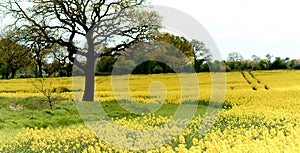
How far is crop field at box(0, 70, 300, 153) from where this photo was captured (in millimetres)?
7852

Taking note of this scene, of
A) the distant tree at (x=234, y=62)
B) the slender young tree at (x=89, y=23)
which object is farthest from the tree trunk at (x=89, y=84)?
the distant tree at (x=234, y=62)

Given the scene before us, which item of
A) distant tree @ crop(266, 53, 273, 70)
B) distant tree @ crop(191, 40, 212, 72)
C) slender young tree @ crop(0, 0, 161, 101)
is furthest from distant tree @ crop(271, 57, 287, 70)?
slender young tree @ crop(0, 0, 161, 101)

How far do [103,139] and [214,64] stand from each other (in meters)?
25.9

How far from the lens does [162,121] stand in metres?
13.4

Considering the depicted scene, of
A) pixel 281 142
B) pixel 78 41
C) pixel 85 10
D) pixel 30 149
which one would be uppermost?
pixel 85 10

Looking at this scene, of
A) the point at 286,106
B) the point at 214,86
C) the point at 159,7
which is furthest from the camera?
the point at 214,86

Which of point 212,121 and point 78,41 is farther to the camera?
point 78,41

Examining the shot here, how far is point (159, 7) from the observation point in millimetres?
24141

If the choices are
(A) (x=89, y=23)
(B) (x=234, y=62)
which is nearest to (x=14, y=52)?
(A) (x=89, y=23)

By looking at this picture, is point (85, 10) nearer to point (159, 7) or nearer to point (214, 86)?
point (159, 7)

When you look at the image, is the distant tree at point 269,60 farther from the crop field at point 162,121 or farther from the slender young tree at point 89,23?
the slender young tree at point 89,23

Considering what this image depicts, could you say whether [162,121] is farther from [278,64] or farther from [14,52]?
[278,64]

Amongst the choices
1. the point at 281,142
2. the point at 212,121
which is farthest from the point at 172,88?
the point at 281,142

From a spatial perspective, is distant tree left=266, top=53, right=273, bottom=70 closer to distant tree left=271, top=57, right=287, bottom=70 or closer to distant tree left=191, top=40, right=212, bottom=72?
distant tree left=271, top=57, right=287, bottom=70
